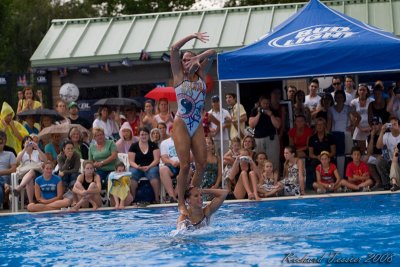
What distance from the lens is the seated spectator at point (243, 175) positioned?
44.8 feet

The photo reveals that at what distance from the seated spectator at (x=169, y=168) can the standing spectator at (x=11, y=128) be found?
2782 mm

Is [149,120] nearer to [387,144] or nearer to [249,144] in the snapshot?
[249,144]

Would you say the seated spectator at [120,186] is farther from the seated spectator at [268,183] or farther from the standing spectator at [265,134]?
the standing spectator at [265,134]

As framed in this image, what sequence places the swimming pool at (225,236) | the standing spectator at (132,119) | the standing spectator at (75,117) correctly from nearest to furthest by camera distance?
1. the swimming pool at (225,236)
2. the standing spectator at (75,117)
3. the standing spectator at (132,119)

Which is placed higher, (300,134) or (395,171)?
(300,134)

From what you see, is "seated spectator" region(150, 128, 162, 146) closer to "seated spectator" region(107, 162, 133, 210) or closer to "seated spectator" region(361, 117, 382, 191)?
"seated spectator" region(107, 162, 133, 210)

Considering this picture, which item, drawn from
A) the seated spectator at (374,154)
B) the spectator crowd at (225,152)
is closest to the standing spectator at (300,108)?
the spectator crowd at (225,152)

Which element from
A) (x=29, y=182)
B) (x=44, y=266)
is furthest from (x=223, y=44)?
(x=44, y=266)

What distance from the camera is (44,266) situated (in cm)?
820

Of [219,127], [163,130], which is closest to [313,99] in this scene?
[219,127]

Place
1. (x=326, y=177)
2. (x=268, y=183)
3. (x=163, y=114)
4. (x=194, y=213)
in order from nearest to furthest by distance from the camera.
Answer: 1. (x=194, y=213)
2. (x=268, y=183)
3. (x=326, y=177)
4. (x=163, y=114)

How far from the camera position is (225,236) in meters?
9.46

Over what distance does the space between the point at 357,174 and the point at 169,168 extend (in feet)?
9.76

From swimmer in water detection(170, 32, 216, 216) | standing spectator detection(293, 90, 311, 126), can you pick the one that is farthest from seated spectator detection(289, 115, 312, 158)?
swimmer in water detection(170, 32, 216, 216)
